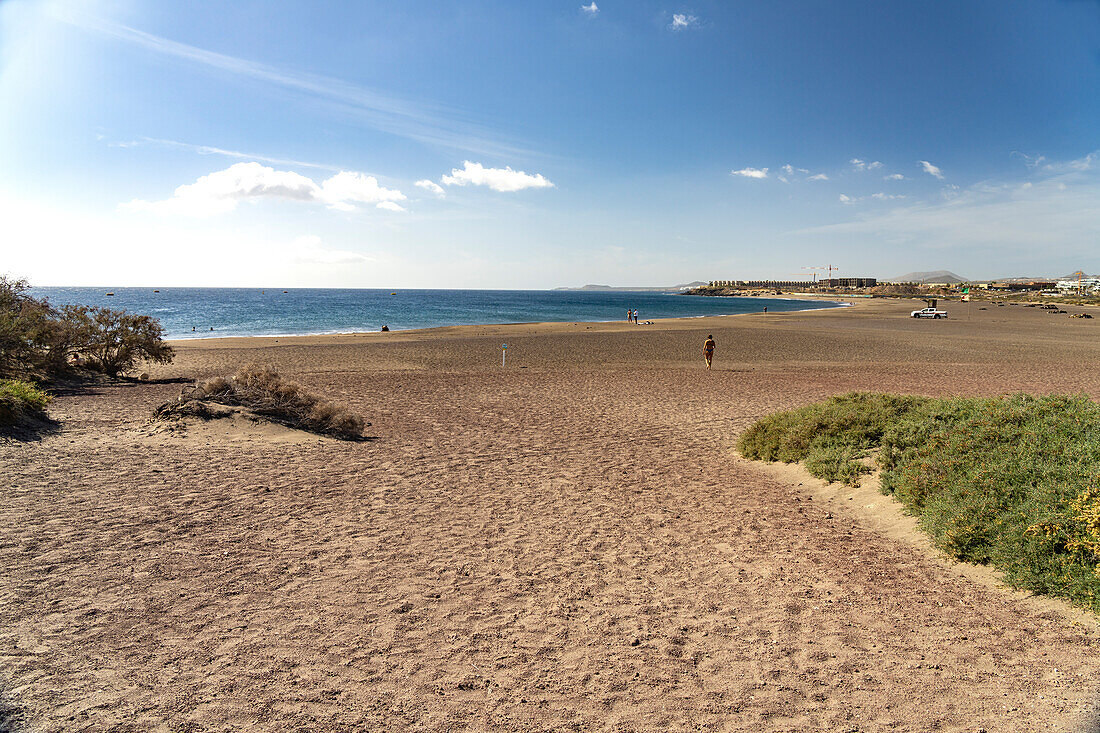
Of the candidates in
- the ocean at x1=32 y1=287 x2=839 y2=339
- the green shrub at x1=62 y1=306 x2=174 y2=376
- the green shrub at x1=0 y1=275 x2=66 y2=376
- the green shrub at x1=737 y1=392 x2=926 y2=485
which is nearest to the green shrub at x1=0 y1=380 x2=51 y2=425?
the green shrub at x1=0 y1=275 x2=66 y2=376

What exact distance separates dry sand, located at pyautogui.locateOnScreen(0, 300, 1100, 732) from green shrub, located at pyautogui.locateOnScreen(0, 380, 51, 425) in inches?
28.4

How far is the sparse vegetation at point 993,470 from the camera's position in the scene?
16.0 ft

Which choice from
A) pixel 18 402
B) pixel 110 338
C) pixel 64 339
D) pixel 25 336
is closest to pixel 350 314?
pixel 110 338

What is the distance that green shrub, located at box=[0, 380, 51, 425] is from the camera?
9987 mm

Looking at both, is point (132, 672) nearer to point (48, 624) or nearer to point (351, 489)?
point (48, 624)

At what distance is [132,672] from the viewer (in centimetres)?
400

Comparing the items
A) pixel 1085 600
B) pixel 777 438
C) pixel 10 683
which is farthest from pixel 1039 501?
pixel 10 683

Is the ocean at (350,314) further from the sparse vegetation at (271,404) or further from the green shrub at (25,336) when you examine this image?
the sparse vegetation at (271,404)

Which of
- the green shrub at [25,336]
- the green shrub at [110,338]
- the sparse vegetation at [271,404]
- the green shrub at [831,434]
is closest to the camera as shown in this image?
the green shrub at [831,434]

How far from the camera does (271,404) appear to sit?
11.5 meters

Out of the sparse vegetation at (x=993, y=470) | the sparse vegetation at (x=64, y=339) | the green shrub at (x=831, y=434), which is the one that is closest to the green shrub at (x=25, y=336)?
A: the sparse vegetation at (x=64, y=339)

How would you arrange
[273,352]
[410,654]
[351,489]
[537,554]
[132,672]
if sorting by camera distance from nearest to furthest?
[132,672] → [410,654] → [537,554] → [351,489] → [273,352]

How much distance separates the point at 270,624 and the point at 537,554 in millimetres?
2563

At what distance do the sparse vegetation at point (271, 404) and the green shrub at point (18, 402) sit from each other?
1.95 meters
